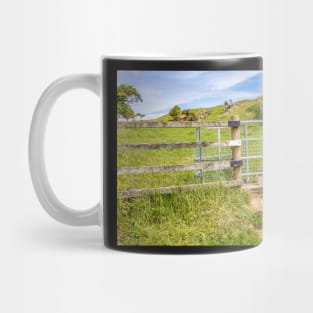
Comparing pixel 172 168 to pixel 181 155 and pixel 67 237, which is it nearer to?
pixel 181 155

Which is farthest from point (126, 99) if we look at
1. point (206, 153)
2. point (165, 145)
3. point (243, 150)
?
point (243, 150)

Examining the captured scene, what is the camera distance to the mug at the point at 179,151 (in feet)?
12.4

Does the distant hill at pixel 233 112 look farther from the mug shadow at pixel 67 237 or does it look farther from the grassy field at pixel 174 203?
the mug shadow at pixel 67 237

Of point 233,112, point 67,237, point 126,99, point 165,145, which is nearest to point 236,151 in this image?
point 233,112

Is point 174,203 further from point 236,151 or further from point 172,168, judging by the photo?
point 236,151

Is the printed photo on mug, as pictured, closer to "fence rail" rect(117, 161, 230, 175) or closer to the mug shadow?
"fence rail" rect(117, 161, 230, 175)

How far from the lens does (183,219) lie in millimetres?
3807

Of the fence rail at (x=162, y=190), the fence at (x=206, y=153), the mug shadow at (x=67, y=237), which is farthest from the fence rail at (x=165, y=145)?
the mug shadow at (x=67, y=237)

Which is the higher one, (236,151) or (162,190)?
(236,151)

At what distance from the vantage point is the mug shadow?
13.2 feet

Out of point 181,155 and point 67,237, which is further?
point 67,237

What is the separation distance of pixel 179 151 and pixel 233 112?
20cm

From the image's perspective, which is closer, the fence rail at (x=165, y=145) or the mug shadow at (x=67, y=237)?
the fence rail at (x=165, y=145)

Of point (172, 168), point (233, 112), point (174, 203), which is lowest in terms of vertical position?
point (174, 203)
